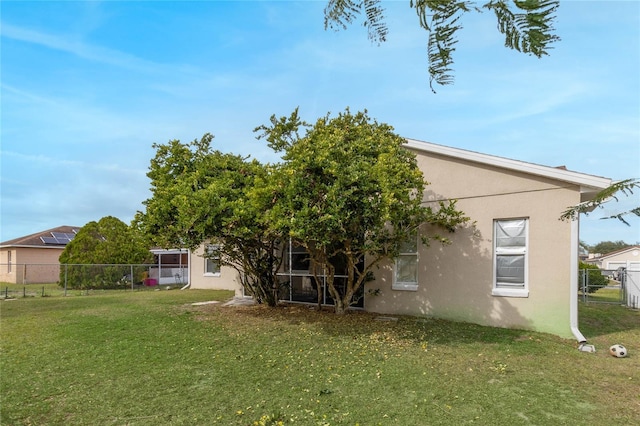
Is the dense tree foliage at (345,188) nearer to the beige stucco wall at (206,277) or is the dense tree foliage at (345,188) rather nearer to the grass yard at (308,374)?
the grass yard at (308,374)

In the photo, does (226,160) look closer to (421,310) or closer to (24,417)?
(421,310)

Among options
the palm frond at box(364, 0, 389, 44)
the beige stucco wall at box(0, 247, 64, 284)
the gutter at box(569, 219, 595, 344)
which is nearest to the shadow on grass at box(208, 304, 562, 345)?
the gutter at box(569, 219, 595, 344)

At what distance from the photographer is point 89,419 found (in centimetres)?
452

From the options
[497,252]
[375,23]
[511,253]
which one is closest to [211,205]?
[497,252]

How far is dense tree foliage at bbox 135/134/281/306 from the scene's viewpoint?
30.4 ft

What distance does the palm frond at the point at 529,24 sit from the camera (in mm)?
1252

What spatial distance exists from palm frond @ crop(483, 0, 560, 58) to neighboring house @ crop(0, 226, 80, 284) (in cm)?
3206

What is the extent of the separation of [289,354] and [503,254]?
558 cm

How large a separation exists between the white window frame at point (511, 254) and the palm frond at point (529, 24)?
895cm

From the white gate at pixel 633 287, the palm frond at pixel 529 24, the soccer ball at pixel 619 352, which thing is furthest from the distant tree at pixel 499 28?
the white gate at pixel 633 287

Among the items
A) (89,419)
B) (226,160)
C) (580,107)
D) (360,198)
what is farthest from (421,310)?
(580,107)

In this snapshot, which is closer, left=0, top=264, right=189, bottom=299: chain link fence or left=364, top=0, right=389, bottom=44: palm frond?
left=364, top=0, right=389, bottom=44: palm frond

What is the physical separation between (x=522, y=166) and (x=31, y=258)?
31559 mm

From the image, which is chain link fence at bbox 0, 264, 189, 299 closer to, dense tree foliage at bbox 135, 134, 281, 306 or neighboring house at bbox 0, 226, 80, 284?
neighboring house at bbox 0, 226, 80, 284
